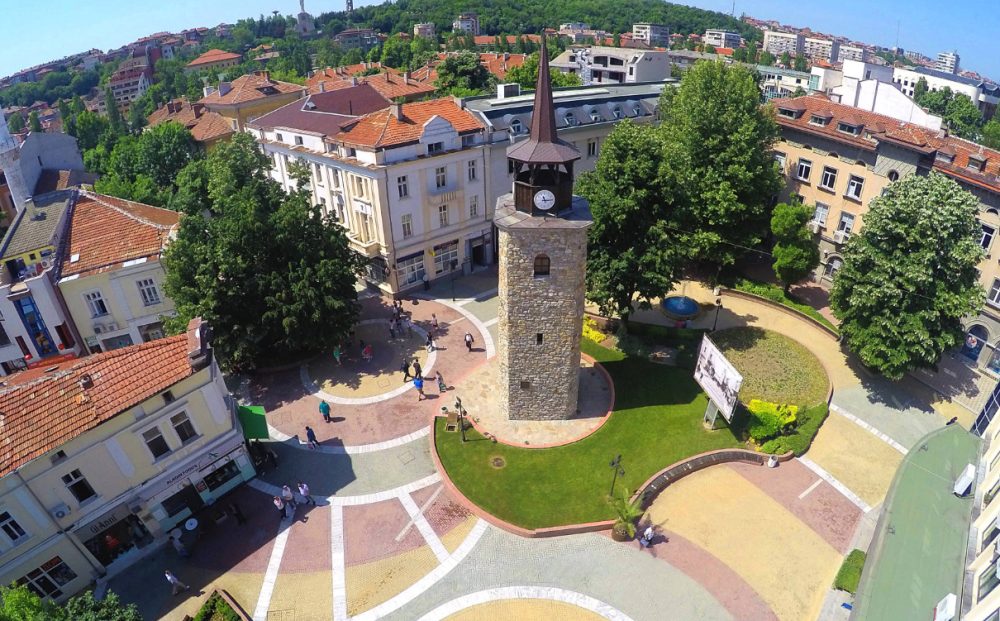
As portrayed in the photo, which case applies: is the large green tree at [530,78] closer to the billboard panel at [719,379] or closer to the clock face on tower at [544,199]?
the billboard panel at [719,379]

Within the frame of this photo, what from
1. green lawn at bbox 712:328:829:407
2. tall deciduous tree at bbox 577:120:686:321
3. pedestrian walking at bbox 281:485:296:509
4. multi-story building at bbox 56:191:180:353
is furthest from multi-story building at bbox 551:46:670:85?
pedestrian walking at bbox 281:485:296:509

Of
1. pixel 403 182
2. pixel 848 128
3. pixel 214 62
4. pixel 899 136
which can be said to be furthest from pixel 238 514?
pixel 214 62

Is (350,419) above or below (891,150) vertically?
below

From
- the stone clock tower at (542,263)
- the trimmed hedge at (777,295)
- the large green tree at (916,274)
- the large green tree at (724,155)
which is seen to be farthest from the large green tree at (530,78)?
the stone clock tower at (542,263)

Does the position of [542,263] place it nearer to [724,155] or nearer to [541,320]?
[541,320]

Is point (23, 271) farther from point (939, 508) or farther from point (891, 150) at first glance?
point (891, 150)

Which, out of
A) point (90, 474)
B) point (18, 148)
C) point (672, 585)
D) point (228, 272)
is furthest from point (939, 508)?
point (18, 148)
